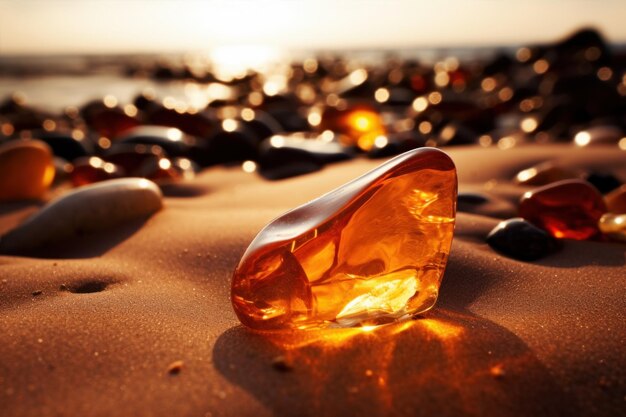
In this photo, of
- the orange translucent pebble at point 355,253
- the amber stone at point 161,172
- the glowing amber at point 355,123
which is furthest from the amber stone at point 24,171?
the glowing amber at point 355,123

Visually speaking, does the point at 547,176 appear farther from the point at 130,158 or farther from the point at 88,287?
the point at 130,158

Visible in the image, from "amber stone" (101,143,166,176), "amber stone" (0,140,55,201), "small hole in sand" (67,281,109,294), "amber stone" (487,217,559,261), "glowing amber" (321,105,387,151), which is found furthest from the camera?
"glowing amber" (321,105,387,151)

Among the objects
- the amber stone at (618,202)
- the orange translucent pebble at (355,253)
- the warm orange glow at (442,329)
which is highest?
the orange translucent pebble at (355,253)

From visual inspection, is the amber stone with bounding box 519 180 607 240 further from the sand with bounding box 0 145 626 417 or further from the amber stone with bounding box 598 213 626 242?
the sand with bounding box 0 145 626 417

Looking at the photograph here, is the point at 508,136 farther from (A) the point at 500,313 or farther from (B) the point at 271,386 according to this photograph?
(B) the point at 271,386

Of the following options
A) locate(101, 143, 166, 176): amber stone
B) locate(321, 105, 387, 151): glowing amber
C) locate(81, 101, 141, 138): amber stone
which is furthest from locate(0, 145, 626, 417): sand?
locate(81, 101, 141, 138): amber stone

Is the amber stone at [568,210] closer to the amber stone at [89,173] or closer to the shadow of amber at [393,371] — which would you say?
the shadow of amber at [393,371]

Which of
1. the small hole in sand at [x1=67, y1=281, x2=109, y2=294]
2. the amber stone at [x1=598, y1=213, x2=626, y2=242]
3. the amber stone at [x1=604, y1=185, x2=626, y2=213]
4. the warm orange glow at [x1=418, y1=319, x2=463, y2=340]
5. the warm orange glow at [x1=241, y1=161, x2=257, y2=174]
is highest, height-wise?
the small hole in sand at [x1=67, y1=281, x2=109, y2=294]
